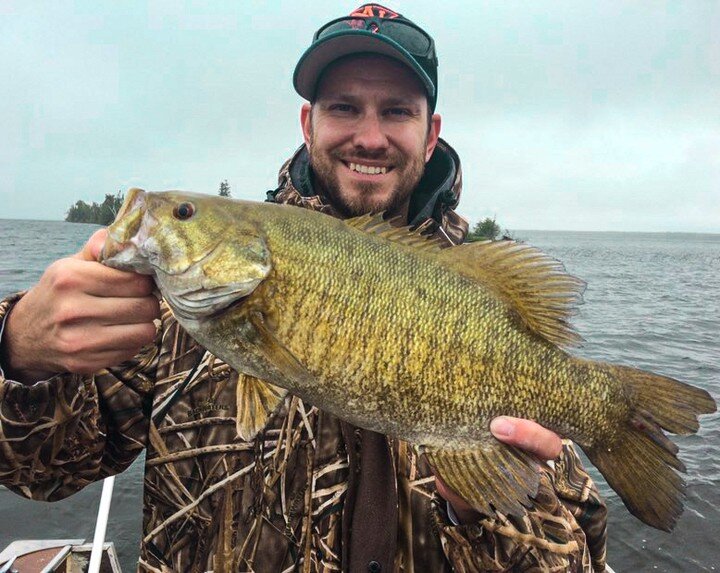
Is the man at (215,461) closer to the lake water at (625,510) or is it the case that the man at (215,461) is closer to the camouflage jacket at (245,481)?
the camouflage jacket at (245,481)

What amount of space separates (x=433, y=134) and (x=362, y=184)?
76cm

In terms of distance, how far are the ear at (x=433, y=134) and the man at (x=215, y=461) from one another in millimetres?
653

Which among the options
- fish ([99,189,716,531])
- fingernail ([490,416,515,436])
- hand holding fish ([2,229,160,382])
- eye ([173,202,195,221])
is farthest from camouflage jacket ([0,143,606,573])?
eye ([173,202,195,221])

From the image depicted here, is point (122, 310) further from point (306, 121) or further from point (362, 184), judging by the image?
point (306, 121)

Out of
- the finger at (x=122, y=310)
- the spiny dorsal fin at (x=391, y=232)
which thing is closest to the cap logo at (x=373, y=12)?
the spiny dorsal fin at (x=391, y=232)

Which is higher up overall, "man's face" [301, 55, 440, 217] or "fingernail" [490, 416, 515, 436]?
"man's face" [301, 55, 440, 217]

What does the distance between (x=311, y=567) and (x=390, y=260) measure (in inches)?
52.2

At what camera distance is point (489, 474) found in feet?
6.52

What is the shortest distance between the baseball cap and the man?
25 mm

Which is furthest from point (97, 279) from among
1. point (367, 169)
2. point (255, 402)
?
point (367, 169)

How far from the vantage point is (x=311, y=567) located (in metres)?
2.19

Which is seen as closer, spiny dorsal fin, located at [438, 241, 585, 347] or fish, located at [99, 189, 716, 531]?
fish, located at [99, 189, 716, 531]

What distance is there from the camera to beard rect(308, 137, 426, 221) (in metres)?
3.06

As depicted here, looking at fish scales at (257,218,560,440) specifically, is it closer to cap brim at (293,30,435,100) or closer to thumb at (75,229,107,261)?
thumb at (75,229,107,261)
